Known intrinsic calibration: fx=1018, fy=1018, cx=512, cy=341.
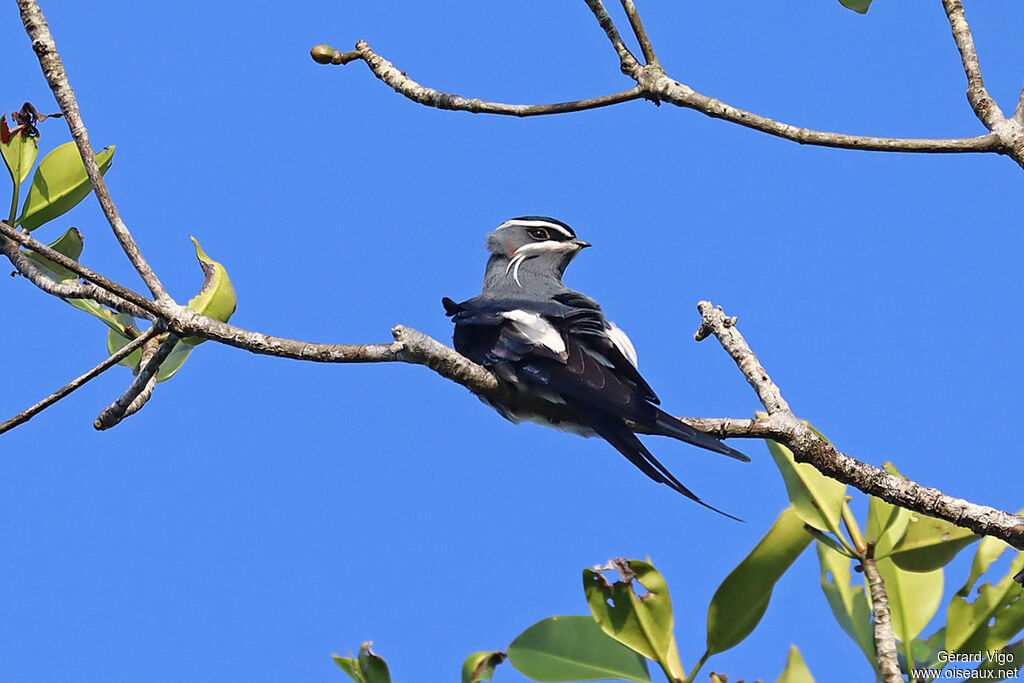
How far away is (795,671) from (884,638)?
1.17 feet

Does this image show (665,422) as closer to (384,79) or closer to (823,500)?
(823,500)

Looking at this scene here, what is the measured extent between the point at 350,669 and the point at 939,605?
6.26 ft

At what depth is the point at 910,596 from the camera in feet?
11.0

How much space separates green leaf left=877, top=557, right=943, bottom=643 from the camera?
3.28 meters

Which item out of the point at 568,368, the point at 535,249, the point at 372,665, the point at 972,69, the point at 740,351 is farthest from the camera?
the point at 535,249

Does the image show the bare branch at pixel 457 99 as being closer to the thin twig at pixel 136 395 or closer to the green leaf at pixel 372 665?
the thin twig at pixel 136 395

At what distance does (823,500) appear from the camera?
3.29 metres

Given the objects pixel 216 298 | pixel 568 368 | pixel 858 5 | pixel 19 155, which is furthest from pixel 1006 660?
pixel 19 155

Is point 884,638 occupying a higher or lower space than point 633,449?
lower

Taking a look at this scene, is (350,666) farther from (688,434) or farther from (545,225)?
(545,225)

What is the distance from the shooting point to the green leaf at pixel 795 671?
318 centimetres

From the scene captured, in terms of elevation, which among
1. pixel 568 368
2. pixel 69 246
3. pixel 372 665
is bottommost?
pixel 372 665

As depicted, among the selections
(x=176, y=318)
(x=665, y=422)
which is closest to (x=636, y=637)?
(x=665, y=422)

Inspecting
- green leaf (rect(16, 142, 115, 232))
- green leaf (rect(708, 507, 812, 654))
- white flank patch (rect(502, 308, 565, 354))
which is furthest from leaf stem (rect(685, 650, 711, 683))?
green leaf (rect(16, 142, 115, 232))
